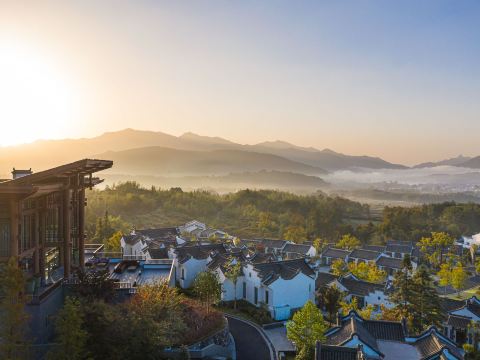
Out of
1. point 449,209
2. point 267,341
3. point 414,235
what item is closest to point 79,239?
point 267,341

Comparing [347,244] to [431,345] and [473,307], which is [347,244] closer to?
[473,307]

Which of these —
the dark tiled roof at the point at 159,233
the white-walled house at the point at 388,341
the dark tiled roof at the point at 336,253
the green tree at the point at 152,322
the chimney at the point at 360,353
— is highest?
the green tree at the point at 152,322

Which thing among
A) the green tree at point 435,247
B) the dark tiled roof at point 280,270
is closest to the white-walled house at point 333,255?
the green tree at point 435,247

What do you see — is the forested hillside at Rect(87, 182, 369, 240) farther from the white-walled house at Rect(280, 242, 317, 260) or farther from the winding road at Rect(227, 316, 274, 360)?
the winding road at Rect(227, 316, 274, 360)

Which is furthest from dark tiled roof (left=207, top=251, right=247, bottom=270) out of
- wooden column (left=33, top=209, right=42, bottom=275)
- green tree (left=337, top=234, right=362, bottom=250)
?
green tree (left=337, top=234, right=362, bottom=250)

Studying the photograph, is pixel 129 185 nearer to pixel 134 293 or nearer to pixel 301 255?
pixel 301 255

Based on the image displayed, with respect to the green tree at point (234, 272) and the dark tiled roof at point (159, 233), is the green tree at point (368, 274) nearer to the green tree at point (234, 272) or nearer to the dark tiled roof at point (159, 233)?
the green tree at point (234, 272)

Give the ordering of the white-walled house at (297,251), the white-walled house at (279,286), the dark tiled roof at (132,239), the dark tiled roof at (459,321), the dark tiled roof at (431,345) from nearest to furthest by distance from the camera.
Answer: the dark tiled roof at (431,345) < the dark tiled roof at (459,321) < the white-walled house at (279,286) < the dark tiled roof at (132,239) < the white-walled house at (297,251)
